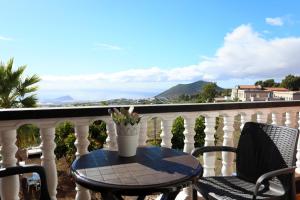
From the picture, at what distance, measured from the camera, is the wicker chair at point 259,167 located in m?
1.86

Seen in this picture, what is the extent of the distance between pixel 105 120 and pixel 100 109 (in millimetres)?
124

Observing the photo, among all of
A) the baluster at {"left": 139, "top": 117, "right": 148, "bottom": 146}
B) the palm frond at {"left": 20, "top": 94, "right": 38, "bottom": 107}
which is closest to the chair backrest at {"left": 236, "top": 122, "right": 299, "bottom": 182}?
the baluster at {"left": 139, "top": 117, "right": 148, "bottom": 146}

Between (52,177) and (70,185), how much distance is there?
1115cm

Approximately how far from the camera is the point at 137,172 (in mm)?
1473

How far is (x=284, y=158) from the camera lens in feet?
6.43

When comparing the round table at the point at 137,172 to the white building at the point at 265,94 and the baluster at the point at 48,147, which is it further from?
the white building at the point at 265,94

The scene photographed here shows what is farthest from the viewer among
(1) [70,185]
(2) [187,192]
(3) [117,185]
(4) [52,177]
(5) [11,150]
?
(1) [70,185]

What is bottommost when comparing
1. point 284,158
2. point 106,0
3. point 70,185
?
point 70,185

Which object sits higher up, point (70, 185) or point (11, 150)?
point (11, 150)

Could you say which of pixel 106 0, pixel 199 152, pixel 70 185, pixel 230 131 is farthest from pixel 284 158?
pixel 70 185

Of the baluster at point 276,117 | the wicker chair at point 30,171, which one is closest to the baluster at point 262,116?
the baluster at point 276,117

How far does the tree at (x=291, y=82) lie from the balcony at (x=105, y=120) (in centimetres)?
5152

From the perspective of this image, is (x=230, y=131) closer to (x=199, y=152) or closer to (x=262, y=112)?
(x=262, y=112)

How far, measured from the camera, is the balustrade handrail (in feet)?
6.33
